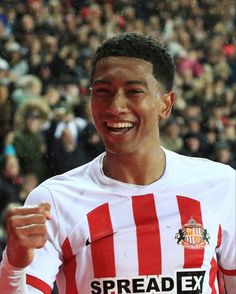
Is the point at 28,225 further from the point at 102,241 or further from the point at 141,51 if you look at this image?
the point at 141,51

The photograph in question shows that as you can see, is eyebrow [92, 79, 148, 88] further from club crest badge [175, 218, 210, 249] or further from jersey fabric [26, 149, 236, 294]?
club crest badge [175, 218, 210, 249]

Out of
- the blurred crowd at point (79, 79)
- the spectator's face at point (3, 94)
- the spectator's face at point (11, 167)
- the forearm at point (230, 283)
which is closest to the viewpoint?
the forearm at point (230, 283)

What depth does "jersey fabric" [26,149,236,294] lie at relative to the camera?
229cm

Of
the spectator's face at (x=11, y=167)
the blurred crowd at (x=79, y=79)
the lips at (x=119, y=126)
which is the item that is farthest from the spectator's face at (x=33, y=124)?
Result: the lips at (x=119, y=126)

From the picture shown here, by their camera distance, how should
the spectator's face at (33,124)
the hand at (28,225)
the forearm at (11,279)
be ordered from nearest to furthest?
the hand at (28,225)
the forearm at (11,279)
the spectator's face at (33,124)

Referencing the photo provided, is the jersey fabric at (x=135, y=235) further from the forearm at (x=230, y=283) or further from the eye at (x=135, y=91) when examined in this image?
the eye at (x=135, y=91)

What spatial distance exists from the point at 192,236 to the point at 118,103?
1.49 ft

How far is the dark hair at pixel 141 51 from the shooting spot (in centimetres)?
239

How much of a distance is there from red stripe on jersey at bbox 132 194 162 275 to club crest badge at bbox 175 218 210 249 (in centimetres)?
7

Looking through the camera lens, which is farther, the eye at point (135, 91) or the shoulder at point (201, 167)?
the shoulder at point (201, 167)

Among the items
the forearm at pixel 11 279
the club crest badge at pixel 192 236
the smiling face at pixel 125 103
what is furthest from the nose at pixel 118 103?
the forearm at pixel 11 279

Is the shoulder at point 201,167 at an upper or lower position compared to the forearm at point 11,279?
upper

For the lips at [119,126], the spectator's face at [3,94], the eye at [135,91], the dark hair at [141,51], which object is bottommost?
the lips at [119,126]

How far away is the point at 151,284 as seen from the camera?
229cm
